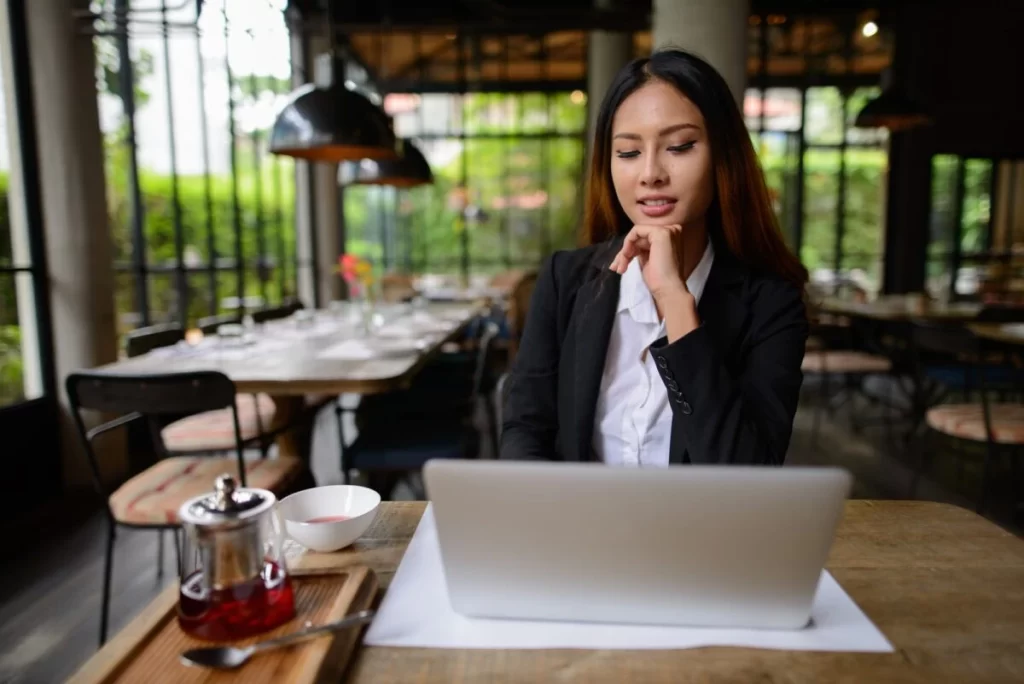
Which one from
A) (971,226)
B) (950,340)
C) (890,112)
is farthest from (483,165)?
(950,340)

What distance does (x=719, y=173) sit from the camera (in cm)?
119

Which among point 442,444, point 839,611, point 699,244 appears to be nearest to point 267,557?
point 839,611

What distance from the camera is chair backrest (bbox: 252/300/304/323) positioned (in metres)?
4.14

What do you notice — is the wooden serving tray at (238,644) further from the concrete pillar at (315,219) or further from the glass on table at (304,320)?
the concrete pillar at (315,219)

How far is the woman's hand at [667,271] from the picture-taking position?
1145 mm

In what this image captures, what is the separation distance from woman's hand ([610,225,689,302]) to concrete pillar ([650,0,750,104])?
280 cm

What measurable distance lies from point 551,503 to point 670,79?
829 millimetres

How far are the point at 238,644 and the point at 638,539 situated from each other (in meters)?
0.40

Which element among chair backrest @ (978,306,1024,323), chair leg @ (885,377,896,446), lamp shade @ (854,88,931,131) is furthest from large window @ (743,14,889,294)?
chair backrest @ (978,306,1024,323)

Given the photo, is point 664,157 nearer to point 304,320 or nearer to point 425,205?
point 304,320

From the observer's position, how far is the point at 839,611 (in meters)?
0.77

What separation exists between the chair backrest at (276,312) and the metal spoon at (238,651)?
3.61m

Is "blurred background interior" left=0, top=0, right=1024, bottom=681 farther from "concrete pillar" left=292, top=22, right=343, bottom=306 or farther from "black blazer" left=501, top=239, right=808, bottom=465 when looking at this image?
"black blazer" left=501, top=239, right=808, bottom=465

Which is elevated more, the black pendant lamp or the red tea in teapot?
the black pendant lamp
